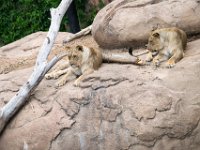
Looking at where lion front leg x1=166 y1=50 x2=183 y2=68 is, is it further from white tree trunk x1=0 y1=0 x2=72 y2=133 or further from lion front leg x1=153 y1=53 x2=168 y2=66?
white tree trunk x1=0 y1=0 x2=72 y2=133

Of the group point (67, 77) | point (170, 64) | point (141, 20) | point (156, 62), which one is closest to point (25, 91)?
point (67, 77)

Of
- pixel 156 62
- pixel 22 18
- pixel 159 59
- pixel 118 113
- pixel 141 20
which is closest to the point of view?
pixel 118 113

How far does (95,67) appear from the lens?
8.10 metres

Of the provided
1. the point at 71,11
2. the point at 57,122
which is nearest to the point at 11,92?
the point at 57,122

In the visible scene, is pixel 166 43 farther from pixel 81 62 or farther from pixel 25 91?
pixel 25 91

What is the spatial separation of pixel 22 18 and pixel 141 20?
22.4ft

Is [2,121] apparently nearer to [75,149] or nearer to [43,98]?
[43,98]

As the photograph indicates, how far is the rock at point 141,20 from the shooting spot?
8.77 metres

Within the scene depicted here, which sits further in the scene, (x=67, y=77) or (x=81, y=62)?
(x=67, y=77)

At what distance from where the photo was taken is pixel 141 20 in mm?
8961

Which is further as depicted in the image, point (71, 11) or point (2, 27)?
point (2, 27)

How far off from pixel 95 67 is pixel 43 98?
2.85ft

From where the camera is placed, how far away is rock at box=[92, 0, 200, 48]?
28.8 feet

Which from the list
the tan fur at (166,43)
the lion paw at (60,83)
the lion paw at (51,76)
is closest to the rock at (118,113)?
the lion paw at (60,83)
